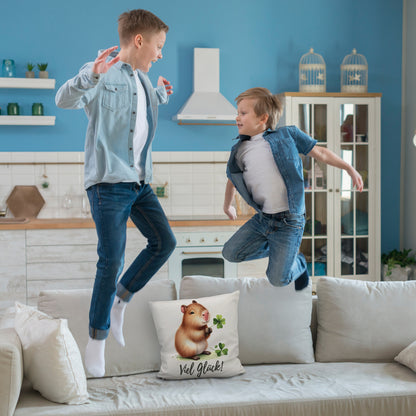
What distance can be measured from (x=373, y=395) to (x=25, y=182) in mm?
3820

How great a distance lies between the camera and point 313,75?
18.2 feet

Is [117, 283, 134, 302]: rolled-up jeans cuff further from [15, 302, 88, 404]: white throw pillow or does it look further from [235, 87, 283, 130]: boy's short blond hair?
[15, 302, 88, 404]: white throw pillow

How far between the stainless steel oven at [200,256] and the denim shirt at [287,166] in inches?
111

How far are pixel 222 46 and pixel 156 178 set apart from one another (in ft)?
4.84

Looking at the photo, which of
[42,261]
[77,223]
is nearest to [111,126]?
[77,223]

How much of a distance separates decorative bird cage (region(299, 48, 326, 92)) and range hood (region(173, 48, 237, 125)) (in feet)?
2.55

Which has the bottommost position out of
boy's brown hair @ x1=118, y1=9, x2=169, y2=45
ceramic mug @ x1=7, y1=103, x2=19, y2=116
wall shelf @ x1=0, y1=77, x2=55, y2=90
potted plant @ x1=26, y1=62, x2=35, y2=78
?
boy's brown hair @ x1=118, y1=9, x2=169, y2=45

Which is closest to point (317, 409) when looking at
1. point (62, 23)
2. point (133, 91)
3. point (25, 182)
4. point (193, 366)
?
point (193, 366)

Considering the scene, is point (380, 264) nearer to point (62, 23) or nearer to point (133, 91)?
point (62, 23)

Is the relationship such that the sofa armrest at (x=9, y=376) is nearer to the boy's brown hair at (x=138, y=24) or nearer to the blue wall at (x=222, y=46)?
the boy's brown hair at (x=138, y=24)

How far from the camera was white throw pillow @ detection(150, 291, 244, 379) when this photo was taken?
2963mm

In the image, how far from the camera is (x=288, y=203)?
6.71 feet

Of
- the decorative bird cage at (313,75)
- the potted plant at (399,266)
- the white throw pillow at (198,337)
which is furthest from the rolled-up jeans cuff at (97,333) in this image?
the potted plant at (399,266)

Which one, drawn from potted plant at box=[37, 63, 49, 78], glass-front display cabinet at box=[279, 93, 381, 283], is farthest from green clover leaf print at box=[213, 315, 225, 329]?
potted plant at box=[37, 63, 49, 78]
